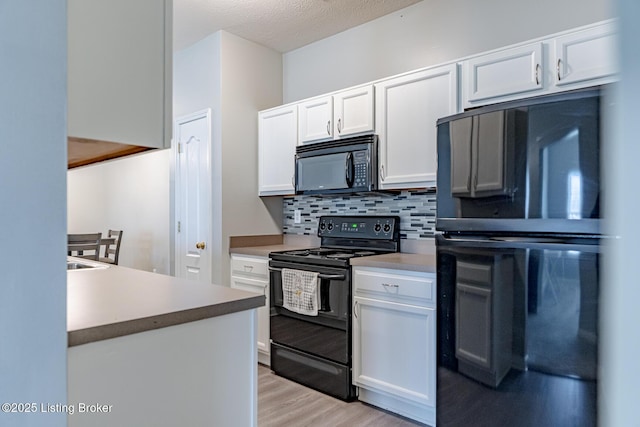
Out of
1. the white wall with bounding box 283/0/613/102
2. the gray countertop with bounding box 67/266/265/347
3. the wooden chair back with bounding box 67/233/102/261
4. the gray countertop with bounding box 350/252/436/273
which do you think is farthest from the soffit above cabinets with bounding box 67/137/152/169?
the wooden chair back with bounding box 67/233/102/261

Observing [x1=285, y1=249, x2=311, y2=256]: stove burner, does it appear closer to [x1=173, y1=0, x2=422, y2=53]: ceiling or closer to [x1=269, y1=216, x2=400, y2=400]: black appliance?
[x1=269, y1=216, x2=400, y2=400]: black appliance

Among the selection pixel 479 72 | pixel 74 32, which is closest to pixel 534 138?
pixel 479 72

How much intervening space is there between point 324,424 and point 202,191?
2089 millimetres

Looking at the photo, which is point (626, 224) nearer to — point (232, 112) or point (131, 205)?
point (232, 112)

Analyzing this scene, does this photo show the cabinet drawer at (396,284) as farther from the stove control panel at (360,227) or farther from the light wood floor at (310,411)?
the light wood floor at (310,411)

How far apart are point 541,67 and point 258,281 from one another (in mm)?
2262

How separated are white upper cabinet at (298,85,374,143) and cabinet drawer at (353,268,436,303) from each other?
0.99 metres

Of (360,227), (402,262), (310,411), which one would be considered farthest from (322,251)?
(310,411)

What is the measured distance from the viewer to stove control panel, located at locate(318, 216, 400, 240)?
291 centimetres

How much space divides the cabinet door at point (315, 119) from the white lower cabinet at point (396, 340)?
109 cm

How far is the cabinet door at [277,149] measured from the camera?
3.21 meters

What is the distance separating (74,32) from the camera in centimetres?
76

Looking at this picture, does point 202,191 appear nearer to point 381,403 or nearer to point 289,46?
point 289,46

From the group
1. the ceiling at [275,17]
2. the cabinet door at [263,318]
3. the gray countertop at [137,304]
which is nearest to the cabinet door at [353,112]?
the ceiling at [275,17]
